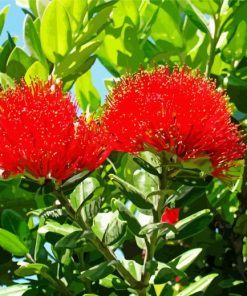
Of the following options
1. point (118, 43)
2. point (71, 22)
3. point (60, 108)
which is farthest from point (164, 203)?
point (118, 43)

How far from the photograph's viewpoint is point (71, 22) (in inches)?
61.3

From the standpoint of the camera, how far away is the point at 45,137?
112 cm

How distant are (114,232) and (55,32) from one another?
472mm

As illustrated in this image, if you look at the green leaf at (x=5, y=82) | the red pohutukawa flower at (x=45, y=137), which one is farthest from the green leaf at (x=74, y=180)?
the green leaf at (x=5, y=82)

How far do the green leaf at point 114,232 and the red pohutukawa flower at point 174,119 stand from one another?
133mm

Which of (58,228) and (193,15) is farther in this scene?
(193,15)

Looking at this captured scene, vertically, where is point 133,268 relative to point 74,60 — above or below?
below

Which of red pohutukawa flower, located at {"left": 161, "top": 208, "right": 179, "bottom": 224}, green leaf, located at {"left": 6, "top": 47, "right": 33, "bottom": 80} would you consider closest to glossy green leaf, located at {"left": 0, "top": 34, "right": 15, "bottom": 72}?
green leaf, located at {"left": 6, "top": 47, "right": 33, "bottom": 80}

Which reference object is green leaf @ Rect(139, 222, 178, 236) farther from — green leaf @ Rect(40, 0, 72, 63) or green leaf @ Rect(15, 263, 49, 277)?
green leaf @ Rect(40, 0, 72, 63)

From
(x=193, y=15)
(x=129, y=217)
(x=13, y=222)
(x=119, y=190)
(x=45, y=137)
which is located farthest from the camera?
(x=193, y=15)

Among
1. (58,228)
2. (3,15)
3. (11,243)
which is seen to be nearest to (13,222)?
(11,243)

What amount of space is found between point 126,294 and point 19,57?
0.54 meters

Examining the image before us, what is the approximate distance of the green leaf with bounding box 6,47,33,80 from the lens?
158cm

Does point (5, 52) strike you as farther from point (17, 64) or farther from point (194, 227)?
point (194, 227)
